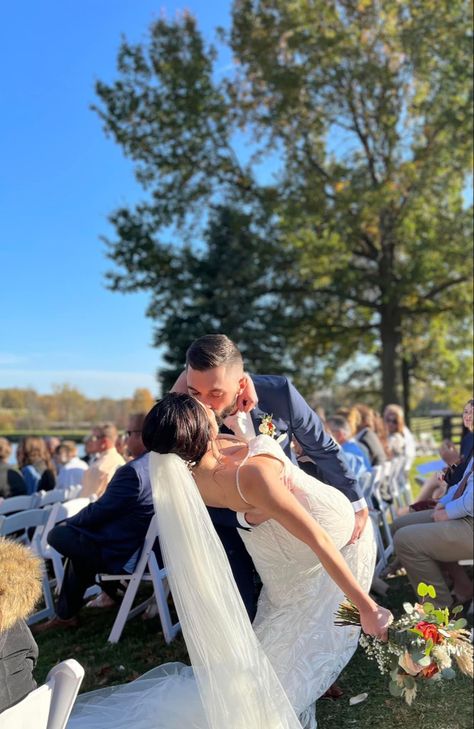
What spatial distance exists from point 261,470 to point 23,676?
112cm

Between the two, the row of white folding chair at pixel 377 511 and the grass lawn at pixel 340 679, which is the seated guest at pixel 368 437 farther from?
the grass lawn at pixel 340 679

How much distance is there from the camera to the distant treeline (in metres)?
33.3

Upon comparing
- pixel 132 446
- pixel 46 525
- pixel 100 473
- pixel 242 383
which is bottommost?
pixel 46 525

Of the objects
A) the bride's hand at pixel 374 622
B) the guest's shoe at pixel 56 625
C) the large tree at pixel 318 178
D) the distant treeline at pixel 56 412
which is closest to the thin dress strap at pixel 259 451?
the bride's hand at pixel 374 622

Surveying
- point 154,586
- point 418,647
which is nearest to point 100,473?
point 154,586

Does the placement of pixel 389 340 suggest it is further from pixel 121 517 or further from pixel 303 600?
pixel 303 600

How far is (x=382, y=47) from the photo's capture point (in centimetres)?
2031

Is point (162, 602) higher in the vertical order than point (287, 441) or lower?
lower

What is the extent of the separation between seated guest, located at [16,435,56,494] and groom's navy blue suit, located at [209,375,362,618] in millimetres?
5029

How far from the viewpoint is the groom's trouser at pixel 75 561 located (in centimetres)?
503

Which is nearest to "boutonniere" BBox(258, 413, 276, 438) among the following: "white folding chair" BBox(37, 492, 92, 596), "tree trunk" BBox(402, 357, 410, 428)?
"white folding chair" BBox(37, 492, 92, 596)

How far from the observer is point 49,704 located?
6.68 ft

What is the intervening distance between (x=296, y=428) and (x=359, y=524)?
620 mm

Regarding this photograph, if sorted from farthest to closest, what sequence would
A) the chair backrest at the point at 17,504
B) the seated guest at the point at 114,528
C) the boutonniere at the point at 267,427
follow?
the chair backrest at the point at 17,504 → the seated guest at the point at 114,528 → the boutonniere at the point at 267,427
